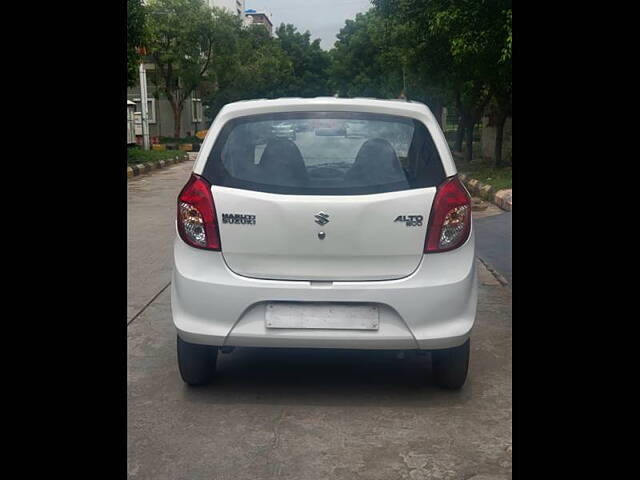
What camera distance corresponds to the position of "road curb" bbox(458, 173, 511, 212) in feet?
45.1

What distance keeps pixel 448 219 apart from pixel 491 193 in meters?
11.3

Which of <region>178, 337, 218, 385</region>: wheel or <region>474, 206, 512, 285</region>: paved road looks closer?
<region>178, 337, 218, 385</region>: wheel

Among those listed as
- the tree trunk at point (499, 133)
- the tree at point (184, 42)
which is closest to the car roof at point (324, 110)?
the tree trunk at point (499, 133)

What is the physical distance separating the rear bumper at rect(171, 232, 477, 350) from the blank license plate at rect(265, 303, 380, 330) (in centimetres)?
3

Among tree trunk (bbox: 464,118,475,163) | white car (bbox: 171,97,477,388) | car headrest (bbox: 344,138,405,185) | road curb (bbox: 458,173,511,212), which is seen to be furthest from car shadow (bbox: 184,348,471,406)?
tree trunk (bbox: 464,118,475,163)

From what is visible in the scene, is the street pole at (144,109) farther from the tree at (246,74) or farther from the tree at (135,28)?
the tree at (246,74)

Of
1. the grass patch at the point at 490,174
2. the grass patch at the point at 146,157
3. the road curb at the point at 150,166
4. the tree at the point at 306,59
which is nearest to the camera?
the grass patch at the point at 490,174

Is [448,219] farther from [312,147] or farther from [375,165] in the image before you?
[312,147]

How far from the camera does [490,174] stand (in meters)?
18.6

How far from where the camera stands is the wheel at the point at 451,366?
4430 millimetres

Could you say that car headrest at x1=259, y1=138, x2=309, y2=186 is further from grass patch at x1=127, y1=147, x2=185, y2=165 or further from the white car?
grass patch at x1=127, y1=147, x2=185, y2=165

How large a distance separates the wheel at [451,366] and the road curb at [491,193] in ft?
30.3

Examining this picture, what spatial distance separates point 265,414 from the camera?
424 centimetres
